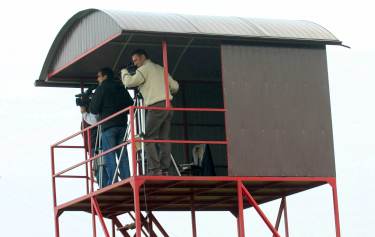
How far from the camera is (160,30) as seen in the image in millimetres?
32625

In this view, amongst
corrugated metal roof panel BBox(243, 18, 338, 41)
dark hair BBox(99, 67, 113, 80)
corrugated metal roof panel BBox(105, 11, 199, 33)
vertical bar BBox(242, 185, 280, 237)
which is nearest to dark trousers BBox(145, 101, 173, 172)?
corrugated metal roof panel BBox(105, 11, 199, 33)

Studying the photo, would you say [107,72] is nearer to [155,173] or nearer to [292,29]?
[155,173]

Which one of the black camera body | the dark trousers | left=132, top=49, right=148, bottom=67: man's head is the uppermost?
left=132, top=49, right=148, bottom=67: man's head

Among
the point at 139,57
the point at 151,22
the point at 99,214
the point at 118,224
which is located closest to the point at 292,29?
the point at 151,22

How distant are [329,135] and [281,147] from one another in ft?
3.96

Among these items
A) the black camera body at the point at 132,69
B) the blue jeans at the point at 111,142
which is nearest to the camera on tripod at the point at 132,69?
the black camera body at the point at 132,69

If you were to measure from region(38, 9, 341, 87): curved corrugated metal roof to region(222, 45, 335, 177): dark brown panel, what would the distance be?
34 centimetres

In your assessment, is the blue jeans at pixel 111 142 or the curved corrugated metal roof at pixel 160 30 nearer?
the curved corrugated metal roof at pixel 160 30

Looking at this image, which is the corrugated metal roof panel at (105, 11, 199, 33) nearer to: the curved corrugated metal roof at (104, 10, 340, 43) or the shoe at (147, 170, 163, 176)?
the curved corrugated metal roof at (104, 10, 340, 43)

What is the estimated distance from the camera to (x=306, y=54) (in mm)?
34500

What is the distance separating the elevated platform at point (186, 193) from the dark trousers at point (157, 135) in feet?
→ 1.18

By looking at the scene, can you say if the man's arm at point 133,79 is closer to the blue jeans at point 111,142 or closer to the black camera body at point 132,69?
the black camera body at point 132,69

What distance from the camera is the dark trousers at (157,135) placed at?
107 ft

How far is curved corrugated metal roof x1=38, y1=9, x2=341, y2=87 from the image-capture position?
3281cm
